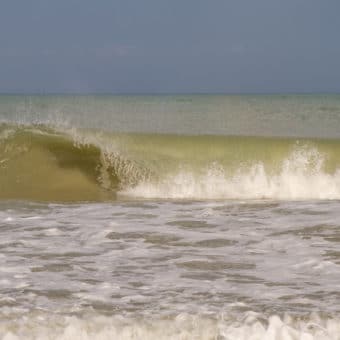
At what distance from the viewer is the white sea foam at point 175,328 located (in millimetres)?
3504

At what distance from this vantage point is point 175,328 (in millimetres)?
3557

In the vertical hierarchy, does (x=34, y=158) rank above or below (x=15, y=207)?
above

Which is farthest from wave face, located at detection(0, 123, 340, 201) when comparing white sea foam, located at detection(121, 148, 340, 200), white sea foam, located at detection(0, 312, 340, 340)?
white sea foam, located at detection(0, 312, 340, 340)

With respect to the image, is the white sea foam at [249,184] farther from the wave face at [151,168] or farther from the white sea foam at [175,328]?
the white sea foam at [175,328]

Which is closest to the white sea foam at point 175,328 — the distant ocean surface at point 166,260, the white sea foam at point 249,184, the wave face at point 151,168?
the distant ocean surface at point 166,260

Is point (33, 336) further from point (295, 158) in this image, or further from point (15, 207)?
point (295, 158)

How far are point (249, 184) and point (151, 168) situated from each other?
4.82ft

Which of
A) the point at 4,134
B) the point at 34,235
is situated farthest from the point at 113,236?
the point at 4,134

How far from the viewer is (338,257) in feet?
16.4

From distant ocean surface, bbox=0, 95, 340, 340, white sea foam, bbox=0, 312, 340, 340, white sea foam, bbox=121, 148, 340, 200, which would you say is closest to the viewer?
white sea foam, bbox=0, 312, 340, 340

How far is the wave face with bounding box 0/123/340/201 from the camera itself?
10305 mm

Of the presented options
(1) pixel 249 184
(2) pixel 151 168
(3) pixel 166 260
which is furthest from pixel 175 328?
(2) pixel 151 168

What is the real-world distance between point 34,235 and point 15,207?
1703 mm

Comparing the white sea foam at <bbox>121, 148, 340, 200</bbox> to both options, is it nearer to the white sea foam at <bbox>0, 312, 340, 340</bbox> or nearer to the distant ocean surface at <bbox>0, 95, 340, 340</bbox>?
the distant ocean surface at <bbox>0, 95, 340, 340</bbox>
